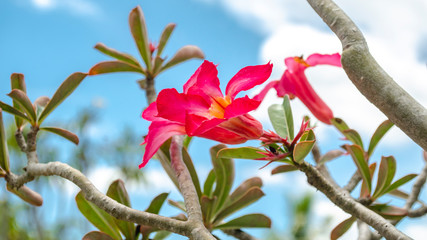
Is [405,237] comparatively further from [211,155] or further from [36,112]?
[36,112]

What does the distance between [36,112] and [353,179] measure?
0.77 metres

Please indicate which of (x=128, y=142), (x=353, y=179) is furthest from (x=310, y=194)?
(x=353, y=179)

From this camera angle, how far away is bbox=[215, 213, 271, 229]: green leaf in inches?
38.9

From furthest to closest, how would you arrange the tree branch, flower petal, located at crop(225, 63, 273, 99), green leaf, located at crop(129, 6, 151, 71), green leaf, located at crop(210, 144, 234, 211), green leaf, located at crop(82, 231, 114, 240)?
green leaf, located at crop(129, 6, 151, 71) → green leaf, located at crop(210, 144, 234, 211) → green leaf, located at crop(82, 231, 114, 240) → flower petal, located at crop(225, 63, 273, 99) → the tree branch

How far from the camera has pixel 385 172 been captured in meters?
1.01

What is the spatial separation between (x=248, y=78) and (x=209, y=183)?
43 cm

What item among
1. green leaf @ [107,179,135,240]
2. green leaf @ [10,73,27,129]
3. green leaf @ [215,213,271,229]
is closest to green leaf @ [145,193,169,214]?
green leaf @ [107,179,135,240]

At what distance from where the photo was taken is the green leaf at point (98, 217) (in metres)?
0.89

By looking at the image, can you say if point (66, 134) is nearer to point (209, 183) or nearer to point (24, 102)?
point (24, 102)

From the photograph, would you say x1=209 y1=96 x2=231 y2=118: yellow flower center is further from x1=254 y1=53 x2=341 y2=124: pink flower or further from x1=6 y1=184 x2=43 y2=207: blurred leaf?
x1=6 y1=184 x2=43 y2=207: blurred leaf

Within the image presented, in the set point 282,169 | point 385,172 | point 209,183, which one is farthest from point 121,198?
point 385,172

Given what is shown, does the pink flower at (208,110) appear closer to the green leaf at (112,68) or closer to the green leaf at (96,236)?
the green leaf at (96,236)

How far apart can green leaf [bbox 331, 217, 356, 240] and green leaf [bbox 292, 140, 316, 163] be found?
29cm

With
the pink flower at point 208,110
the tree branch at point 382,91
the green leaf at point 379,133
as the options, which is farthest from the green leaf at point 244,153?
the green leaf at point 379,133
